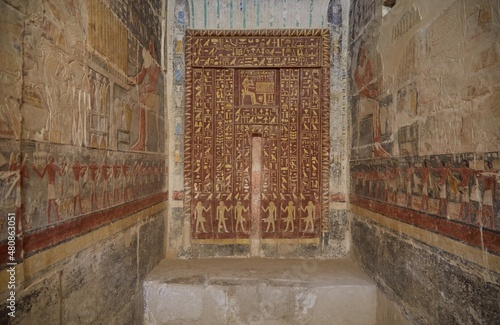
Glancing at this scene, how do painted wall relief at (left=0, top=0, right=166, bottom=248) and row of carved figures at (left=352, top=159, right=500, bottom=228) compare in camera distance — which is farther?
row of carved figures at (left=352, top=159, right=500, bottom=228)

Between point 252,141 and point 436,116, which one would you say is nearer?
point 436,116

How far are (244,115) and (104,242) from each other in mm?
2419

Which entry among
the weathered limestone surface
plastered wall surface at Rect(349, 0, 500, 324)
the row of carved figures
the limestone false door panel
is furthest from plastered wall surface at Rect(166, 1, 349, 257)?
the row of carved figures

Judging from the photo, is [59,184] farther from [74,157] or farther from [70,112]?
[70,112]

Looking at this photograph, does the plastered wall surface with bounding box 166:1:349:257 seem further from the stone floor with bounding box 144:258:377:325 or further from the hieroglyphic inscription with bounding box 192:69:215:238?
the stone floor with bounding box 144:258:377:325

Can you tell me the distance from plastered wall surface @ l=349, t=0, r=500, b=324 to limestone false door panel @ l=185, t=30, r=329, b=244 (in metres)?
0.78

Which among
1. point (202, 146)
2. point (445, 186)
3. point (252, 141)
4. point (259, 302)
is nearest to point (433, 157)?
point (445, 186)

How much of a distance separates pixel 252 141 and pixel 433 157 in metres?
2.34

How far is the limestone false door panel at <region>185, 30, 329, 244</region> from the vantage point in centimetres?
409

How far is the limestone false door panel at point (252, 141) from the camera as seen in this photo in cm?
409

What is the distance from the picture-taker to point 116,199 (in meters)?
2.54

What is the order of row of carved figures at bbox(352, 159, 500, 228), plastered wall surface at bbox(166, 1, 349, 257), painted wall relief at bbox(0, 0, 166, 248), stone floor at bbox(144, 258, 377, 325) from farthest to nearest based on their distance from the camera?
plastered wall surface at bbox(166, 1, 349, 257) < stone floor at bbox(144, 258, 377, 325) < row of carved figures at bbox(352, 159, 500, 228) < painted wall relief at bbox(0, 0, 166, 248)

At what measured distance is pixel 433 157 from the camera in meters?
2.20

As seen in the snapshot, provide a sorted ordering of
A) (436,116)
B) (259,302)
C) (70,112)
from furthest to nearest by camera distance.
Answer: (259,302), (436,116), (70,112)
